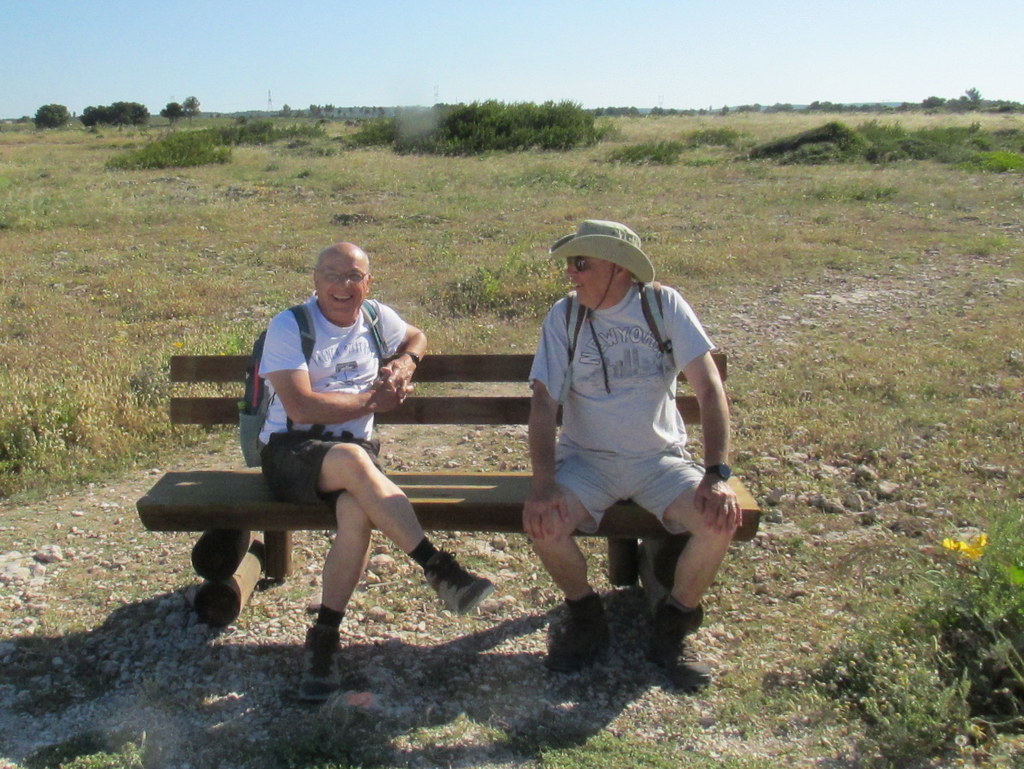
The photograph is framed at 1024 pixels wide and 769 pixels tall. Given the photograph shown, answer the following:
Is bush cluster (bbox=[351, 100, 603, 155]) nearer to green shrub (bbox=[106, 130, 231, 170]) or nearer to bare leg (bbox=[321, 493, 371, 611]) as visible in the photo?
green shrub (bbox=[106, 130, 231, 170])

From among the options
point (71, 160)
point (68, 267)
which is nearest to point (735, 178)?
point (68, 267)

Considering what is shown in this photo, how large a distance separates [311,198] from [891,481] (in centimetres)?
1351

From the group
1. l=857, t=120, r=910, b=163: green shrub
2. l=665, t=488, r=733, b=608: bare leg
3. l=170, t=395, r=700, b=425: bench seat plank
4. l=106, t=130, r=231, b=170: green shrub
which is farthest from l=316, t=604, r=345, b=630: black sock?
l=106, t=130, r=231, b=170: green shrub

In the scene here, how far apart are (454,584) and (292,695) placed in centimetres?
61

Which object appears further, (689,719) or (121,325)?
(121,325)

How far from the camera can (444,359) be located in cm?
387

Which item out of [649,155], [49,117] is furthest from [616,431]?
[49,117]

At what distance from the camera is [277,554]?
12.5 ft

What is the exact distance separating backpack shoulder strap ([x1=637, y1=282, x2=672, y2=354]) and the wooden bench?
504mm

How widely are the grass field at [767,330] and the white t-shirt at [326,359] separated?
1.38m

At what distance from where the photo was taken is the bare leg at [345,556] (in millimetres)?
3115

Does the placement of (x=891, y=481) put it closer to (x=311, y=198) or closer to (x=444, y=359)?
(x=444, y=359)

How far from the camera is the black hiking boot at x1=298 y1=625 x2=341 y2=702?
9.98 ft

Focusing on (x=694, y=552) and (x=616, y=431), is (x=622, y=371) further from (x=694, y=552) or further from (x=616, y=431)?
(x=694, y=552)
